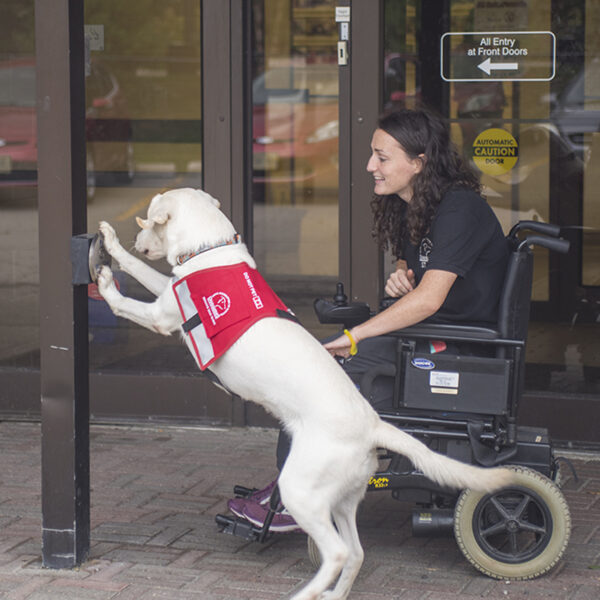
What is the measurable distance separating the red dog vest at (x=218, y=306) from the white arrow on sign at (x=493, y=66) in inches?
105

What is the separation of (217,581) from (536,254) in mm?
2899

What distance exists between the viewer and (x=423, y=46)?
609 cm

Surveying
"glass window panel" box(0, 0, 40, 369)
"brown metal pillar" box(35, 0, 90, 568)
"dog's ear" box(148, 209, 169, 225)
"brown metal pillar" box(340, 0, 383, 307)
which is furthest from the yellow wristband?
"glass window panel" box(0, 0, 40, 369)

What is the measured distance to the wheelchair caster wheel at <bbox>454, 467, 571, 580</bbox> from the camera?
13.6ft

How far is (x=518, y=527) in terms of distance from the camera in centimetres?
418

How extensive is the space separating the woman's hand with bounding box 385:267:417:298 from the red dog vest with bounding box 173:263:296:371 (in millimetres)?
610

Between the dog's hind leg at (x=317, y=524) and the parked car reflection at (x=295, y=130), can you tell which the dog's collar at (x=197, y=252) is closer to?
the dog's hind leg at (x=317, y=524)

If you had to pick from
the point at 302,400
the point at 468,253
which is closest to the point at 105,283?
the point at 302,400

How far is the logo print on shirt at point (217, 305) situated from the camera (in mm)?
3928

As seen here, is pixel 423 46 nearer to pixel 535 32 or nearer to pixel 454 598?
pixel 535 32

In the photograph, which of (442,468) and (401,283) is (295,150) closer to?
(401,283)

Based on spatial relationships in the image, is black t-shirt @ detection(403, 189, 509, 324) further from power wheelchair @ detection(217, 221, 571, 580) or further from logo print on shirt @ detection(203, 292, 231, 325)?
logo print on shirt @ detection(203, 292, 231, 325)

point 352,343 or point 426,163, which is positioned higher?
point 426,163

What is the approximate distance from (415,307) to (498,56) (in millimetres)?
2496
